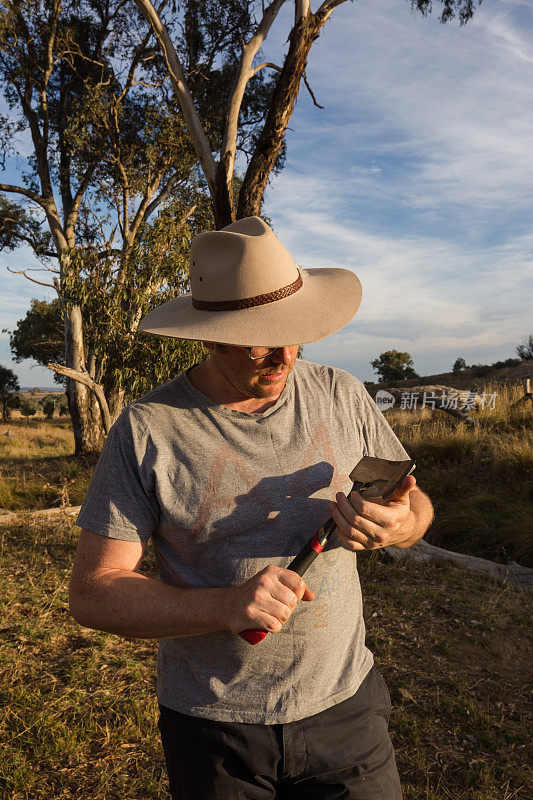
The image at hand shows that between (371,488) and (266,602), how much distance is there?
1.48 feet

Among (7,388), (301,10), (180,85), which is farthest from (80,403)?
(7,388)

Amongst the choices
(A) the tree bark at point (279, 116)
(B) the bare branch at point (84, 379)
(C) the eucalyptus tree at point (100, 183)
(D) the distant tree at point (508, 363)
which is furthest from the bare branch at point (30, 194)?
(D) the distant tree at point (508, 363)

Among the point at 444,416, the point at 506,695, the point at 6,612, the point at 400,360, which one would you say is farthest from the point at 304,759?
the point at 400,360

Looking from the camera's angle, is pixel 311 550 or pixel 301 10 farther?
pixel 301 10

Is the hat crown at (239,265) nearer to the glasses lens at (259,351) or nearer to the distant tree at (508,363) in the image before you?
the glasses lens at (259,351)

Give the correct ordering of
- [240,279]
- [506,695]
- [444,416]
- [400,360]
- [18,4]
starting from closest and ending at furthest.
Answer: [240,279] < [506,695] < [18,4] < [444,416] < [400,360]

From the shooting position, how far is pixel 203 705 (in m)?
1.50

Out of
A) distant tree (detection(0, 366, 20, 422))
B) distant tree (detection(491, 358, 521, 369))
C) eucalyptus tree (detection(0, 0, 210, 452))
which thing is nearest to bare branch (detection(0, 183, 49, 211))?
eucalyptus tree (detection(0, 0, 210, 452))

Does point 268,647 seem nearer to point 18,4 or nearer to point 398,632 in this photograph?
point 398,632

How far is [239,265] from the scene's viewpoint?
1.63 m

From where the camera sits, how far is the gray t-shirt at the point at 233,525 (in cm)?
152

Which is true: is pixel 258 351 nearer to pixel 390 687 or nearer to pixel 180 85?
pixel 390 687

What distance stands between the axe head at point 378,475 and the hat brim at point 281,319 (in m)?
0.40

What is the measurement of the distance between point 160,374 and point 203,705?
8.10m
